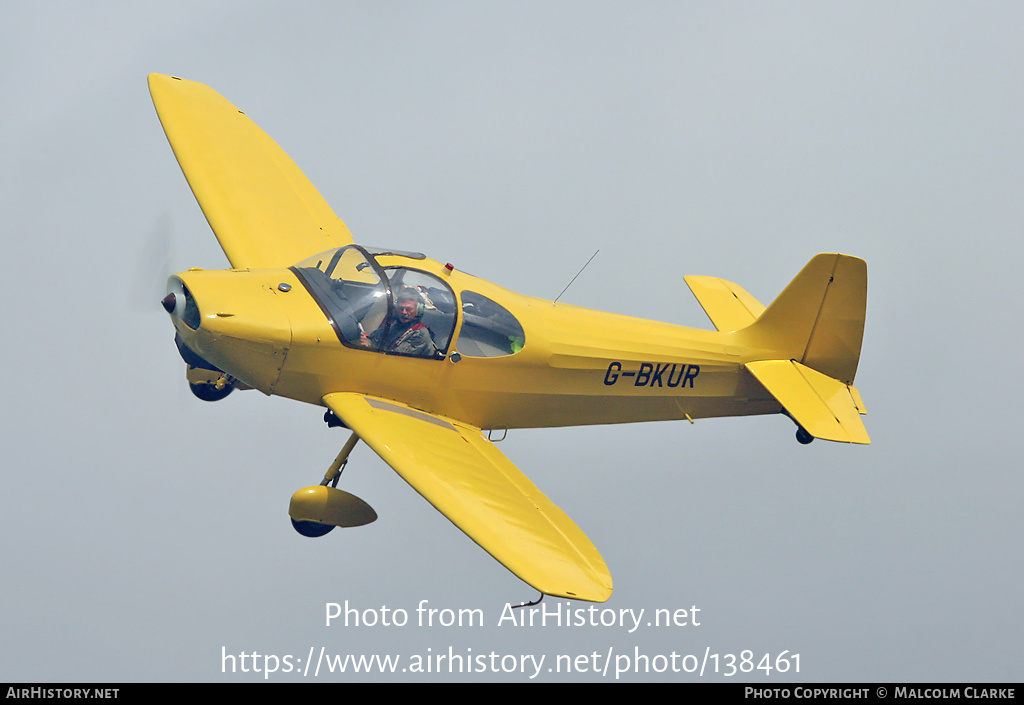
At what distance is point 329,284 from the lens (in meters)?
13.1

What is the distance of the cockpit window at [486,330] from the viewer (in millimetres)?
13344

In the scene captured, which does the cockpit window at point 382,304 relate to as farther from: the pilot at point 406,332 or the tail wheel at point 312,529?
the tail wheel at point 312,529

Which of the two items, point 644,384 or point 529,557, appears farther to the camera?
point 644,384

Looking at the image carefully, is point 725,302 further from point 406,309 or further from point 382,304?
point 382,304

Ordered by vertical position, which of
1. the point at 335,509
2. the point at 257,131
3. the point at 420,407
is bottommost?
the point at 335,509

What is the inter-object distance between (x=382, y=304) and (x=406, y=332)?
40 cm

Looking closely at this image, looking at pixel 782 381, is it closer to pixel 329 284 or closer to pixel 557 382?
pixel 557 382

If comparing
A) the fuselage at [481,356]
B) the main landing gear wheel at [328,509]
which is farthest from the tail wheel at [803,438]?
Result: the main landing gear wheel at [328,509]

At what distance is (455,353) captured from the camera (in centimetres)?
1326

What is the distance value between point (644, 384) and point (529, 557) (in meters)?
4.22

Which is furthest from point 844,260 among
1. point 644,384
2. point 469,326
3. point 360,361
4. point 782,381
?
point 360,361

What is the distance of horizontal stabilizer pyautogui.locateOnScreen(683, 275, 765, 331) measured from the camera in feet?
50.9

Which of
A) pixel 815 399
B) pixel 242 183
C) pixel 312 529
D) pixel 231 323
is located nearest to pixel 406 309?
pixel 231 323

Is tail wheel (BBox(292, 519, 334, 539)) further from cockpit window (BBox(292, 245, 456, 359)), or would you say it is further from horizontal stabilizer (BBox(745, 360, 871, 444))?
horizontal stabilizer (BBox(745, 360, 871, 444))
